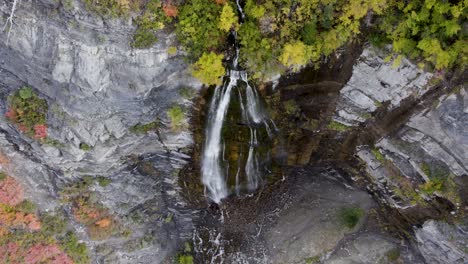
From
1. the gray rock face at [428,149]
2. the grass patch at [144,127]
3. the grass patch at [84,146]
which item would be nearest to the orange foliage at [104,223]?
the grass patch at [84,146]

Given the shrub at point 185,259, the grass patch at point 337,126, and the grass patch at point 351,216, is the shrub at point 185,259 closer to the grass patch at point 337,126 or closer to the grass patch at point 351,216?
the grass patch at point 351,216

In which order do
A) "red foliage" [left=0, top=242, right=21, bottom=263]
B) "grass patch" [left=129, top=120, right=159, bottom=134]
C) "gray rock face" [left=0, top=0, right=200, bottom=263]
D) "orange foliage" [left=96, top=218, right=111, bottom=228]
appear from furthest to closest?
"orange foliage" [left=96, top=218, right=111, bottom=228] < "red foliage" [left=0, top=242, right=21, bottom=263] < "grass patch" [left=129, top=120, right=159, bottom=134] < "gray rock face" [left=0, top=0, right=200, bottom=263]

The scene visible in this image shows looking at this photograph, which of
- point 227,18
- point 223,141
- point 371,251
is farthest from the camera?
point 371,251

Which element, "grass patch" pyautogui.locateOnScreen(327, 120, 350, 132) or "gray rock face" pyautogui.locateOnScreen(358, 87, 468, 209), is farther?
"grass patch" pyautogui.locateOnScreen(327, 120, 350, 132)

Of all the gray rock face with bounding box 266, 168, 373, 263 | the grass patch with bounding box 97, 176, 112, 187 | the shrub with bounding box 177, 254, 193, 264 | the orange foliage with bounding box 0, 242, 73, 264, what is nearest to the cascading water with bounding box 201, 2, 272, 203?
the gray rock face with bounding box 266, 168, 373, 263

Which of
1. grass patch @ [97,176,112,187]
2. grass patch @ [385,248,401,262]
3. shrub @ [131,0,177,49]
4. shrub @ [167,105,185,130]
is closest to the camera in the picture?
shrub @ [131,0,177,49]

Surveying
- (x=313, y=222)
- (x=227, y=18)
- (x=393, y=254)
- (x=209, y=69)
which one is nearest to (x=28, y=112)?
(x=209, y=69)

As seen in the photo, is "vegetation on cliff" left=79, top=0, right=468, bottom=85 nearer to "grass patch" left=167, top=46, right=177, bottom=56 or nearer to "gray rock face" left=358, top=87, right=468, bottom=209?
"grass patch" left=167, top=46, right=177, bottom=56

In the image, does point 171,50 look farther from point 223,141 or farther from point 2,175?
point 2,175
